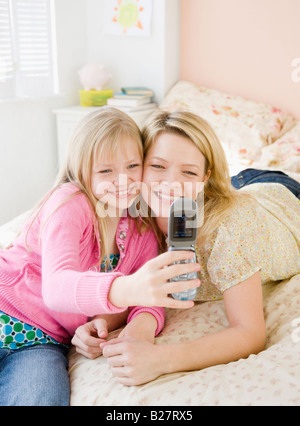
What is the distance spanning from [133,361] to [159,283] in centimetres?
25

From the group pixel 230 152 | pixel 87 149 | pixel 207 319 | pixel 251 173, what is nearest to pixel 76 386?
pixel 207 319

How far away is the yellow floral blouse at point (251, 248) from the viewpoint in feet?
3.58

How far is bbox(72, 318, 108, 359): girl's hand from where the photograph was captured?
99 cm

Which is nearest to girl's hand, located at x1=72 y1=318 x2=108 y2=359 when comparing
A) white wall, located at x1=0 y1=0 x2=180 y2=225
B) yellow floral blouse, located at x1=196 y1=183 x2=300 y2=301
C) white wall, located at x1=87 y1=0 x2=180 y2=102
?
yellow floral blouse, located at x1=196 y1=183 x2=300 y2=301

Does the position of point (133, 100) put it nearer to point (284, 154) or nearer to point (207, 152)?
point (284, 154)

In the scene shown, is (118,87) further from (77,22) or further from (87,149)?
(87,149)

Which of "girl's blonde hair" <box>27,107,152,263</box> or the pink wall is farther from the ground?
the pink wall

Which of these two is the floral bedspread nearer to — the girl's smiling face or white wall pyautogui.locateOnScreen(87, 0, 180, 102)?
white wall pyautogui.locateOnScreen(87, 0, 180, 102)

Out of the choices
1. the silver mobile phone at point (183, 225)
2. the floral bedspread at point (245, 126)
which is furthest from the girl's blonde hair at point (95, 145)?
the floral bedspread at point (245, 126)

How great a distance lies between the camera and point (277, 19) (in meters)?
2.46

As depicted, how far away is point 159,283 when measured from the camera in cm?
70

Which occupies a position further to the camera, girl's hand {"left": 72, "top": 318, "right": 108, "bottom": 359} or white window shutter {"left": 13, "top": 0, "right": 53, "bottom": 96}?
white window shutter {"left": 13, "top": 0, "right": 53, "bottom": 96}

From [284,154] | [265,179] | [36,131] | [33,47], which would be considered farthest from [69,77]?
[265,179]

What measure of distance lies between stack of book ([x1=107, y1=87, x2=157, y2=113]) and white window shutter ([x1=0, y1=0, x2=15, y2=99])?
54 centimetres
